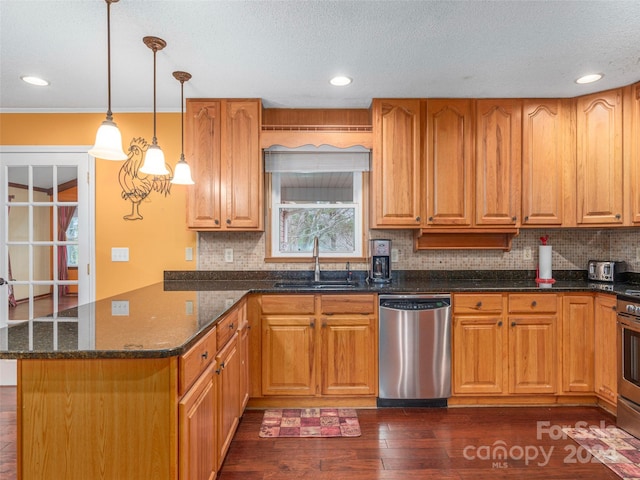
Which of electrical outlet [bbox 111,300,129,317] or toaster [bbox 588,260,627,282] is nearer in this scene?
electrical outlet [bbox 111,300,129,317]

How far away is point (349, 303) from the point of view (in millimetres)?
2799

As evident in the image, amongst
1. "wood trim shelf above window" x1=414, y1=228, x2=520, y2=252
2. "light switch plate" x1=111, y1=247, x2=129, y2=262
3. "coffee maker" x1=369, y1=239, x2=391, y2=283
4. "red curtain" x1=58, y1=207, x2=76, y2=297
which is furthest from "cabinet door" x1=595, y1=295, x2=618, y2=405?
"red curtain" x1=58, y1=207, x2=76, y2=297

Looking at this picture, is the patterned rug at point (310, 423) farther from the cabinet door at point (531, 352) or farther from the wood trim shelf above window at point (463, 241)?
the wood trim shelf above window at point (463, 241)

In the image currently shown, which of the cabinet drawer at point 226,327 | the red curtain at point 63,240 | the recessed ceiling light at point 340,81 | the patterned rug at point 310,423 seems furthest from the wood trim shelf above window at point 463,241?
the red curtain at point 63,240

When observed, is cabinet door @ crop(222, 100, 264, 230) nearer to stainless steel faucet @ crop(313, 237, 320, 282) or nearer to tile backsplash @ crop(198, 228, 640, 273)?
tile backsplash @ crop(198, 228, 640, 273)

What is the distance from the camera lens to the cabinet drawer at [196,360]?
1.35 meters

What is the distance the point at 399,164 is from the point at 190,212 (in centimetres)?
175

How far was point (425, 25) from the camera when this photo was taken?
2.04 meters

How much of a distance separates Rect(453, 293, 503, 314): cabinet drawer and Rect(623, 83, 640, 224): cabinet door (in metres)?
1.22

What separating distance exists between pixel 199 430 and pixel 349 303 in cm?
149

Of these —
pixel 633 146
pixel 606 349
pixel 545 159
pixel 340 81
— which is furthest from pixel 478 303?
pixel 340 81

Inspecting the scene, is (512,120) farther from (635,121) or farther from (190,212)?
(190,212)

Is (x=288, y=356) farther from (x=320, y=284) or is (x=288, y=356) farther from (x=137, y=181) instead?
(x=137, y=181)

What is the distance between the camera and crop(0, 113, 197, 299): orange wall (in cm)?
326
